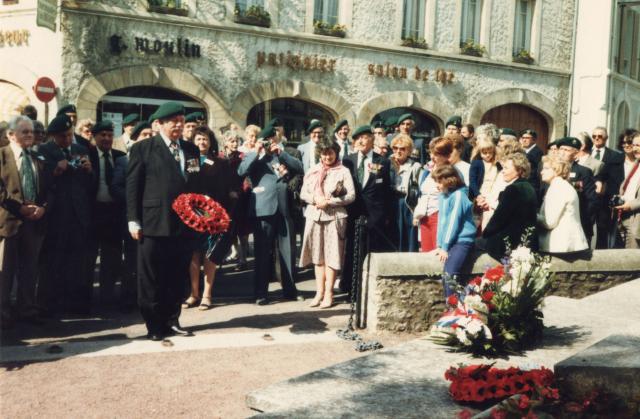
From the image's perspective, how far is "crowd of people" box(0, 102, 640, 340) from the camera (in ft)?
22.5

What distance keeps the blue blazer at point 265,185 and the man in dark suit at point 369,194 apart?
0.78 meters

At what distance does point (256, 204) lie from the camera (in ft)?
29.3

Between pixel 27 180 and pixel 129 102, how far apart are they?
10.9m

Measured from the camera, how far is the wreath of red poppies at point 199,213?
655cm

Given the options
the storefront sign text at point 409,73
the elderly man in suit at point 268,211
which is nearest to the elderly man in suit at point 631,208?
the elderly man in suit at point 268,211

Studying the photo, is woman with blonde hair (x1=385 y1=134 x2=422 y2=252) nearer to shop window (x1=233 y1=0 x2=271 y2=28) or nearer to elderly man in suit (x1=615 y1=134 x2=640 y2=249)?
elderly man in suit (x1=615 y1=134 x2=640 y2=249)

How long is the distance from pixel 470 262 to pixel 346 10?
556 inches

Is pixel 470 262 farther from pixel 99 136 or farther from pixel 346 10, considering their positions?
pixel 346 10

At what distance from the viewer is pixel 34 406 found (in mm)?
5113

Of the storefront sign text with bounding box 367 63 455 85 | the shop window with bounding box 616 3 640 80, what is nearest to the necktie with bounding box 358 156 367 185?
the storefront sign text with bounding box 367 63 455 85

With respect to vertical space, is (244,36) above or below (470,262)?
above

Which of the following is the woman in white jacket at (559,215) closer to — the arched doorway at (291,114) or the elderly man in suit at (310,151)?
the elderly man in suit at (310,151)

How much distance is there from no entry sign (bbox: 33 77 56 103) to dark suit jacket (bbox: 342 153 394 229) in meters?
9.00

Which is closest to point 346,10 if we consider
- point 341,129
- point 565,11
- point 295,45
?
point 295,45
